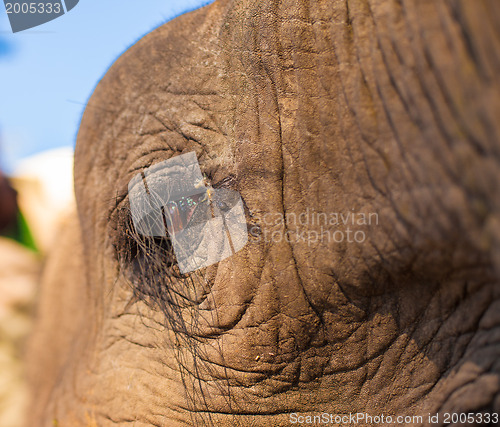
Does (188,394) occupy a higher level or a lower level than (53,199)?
lower

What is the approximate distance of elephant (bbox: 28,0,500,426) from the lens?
1194mm

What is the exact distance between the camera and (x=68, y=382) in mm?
2479

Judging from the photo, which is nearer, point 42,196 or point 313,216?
point 313,216

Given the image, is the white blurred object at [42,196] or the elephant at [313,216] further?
the white blurred object at [42,196]

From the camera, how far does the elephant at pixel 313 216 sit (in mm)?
1194

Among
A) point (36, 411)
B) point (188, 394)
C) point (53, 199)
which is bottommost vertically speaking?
point (36, 411)

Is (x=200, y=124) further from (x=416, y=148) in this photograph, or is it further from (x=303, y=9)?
(x=416, y=148)

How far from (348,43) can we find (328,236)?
64 cm

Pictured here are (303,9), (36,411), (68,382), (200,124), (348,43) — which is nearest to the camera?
(348,43)

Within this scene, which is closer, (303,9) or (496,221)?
(496,221)

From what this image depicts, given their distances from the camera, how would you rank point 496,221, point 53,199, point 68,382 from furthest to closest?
1. point 53,199
2. point 68,382
3. point 496,221

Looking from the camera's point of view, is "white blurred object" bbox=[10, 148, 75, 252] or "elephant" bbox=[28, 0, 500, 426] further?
"white blurred object" bbox=[10, 148, 75, 252]

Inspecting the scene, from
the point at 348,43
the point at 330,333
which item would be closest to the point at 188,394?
the point at 330,333

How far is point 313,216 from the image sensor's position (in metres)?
1.54
